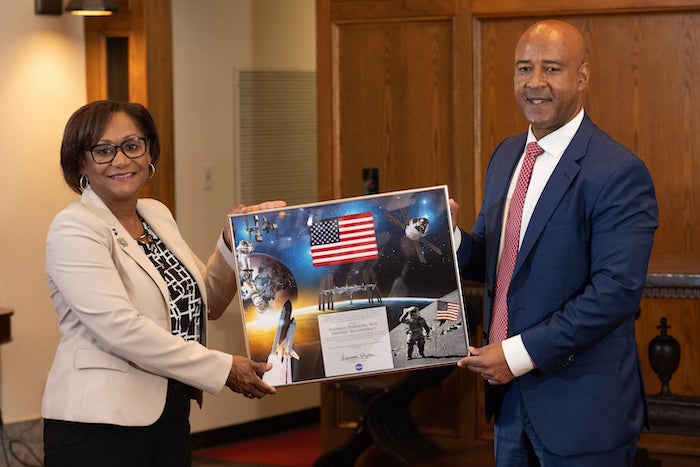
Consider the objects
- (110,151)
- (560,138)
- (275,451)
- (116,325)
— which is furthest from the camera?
(275,451)

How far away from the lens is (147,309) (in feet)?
9.30

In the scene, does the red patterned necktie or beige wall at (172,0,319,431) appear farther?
beige wall at (172,0,319,431)

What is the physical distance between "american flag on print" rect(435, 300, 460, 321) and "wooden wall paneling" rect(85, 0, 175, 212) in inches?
120

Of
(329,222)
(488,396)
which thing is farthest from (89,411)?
(488,396)

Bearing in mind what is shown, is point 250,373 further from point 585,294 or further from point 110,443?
point 585,294

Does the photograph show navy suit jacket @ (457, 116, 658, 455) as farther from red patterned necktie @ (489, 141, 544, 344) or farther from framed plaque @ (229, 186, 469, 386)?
framed plaque @ (229, 186, 469, 386)

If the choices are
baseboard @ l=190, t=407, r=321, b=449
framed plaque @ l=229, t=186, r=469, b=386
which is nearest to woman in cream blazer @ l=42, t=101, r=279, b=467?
framed plaque @ l=229, t=186, r=469, b=386

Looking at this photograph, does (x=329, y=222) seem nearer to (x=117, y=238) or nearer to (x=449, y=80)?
(x=117, y=238)

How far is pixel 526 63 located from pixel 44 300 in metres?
3.61

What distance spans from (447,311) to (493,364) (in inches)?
8.8

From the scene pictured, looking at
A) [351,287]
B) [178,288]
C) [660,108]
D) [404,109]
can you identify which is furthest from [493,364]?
[404,109]

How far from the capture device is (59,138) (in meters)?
5.76

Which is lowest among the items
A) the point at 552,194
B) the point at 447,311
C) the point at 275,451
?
the point at 275,451

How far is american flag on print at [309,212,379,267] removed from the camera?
9.86 ft
